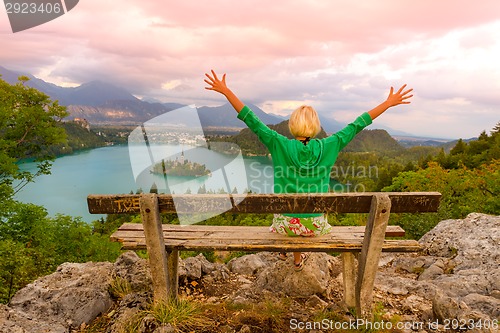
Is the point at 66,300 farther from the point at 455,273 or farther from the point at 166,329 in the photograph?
the point at 455,273

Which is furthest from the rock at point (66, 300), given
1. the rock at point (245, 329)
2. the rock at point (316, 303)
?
the rock at point (316, 303)

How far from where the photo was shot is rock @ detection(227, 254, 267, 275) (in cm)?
548

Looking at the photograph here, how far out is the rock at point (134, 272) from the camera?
4363 mm

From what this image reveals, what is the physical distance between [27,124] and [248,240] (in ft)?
69.3

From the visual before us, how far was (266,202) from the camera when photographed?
2812 mm

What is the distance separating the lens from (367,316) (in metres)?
3.36

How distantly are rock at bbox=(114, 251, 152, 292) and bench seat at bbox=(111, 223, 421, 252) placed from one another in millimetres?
859

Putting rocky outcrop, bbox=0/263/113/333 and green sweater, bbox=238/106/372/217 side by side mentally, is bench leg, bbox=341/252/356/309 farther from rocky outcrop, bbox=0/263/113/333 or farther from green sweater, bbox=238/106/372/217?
rocky outcrop, bbox=0/263/113/333

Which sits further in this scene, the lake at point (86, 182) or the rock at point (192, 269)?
the lake at point (86, 182)

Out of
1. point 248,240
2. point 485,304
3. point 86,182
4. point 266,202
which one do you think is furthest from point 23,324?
point 86,182

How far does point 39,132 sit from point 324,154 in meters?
21.2

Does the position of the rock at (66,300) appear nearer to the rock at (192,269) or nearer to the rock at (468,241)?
the rock at (192,269)

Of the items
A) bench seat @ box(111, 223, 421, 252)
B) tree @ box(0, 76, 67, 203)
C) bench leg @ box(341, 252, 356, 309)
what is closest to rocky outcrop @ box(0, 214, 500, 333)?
bench leg @ box(341, 252, 356, 309)

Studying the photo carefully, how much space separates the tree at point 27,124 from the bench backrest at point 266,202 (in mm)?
18502
